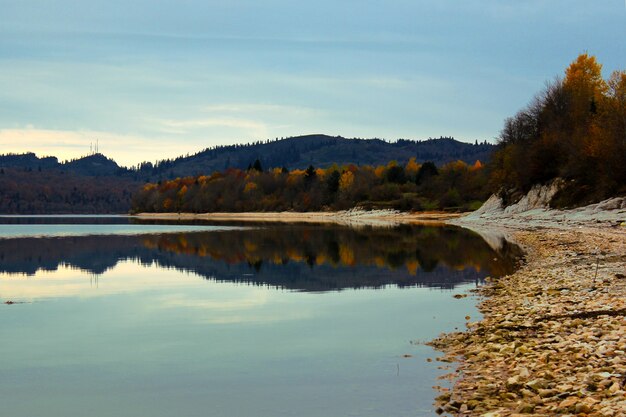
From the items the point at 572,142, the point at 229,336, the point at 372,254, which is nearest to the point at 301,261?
the point at 372,254

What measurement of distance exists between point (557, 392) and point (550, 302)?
9356mm

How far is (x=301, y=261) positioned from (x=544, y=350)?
26527mm

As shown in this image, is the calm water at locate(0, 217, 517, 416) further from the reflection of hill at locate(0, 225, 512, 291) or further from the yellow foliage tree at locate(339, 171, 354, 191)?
the yellow foliage tree at locate(339, 171, 354, 191)

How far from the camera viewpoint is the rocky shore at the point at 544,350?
9570mm

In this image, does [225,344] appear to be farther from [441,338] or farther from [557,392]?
[557,392]

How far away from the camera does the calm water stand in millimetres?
11188

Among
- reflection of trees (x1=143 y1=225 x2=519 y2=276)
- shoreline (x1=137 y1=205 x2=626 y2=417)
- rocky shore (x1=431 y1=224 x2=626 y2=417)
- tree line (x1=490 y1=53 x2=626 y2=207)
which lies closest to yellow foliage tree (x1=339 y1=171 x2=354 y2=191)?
tree line (x1=490 y1=53 x2=626 y2=207)

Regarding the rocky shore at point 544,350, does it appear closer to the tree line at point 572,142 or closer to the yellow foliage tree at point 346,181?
the tree line at point 572,142

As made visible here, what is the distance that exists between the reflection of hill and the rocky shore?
5.94m

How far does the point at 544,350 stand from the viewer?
1279cm

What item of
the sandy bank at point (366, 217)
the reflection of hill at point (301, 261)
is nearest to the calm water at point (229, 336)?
the reflection of hill at point (301, 261)

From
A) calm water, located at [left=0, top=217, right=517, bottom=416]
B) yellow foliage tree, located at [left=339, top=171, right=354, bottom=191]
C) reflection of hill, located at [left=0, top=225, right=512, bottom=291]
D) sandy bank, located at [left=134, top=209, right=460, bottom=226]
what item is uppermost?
yellow foliage tree, located at [left=339, top=171, right=354, bottom=191]

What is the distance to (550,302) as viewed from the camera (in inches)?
734

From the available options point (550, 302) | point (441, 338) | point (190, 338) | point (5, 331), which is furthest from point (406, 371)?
point (5, 331)
